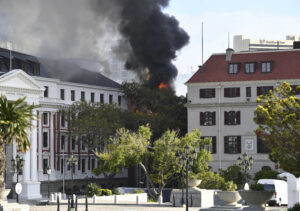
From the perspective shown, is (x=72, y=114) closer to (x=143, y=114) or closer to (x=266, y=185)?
(x=143, y=114)

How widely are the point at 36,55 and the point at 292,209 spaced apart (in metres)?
70.5

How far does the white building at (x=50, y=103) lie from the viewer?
92.4m

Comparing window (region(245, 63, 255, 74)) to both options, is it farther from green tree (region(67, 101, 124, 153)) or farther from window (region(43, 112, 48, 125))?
window (region(43, 112, 48, 125))

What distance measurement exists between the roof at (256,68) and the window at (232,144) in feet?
24.4

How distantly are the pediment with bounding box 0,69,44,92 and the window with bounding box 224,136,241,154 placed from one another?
2496 cm

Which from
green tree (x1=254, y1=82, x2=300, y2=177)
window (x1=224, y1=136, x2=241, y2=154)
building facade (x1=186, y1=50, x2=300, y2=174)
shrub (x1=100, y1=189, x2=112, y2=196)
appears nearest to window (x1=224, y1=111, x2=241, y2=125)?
building facade (x1=186, y1=50, x2=300, y2=174)

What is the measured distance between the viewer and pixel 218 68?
101250mm

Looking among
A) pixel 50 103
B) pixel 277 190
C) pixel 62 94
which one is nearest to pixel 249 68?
pixel 62 94

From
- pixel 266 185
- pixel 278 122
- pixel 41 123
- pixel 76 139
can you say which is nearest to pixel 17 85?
pixel 41 123

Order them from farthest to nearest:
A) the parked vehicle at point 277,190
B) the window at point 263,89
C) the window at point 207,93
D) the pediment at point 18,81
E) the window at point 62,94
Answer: the window at point 62,94 < the window at point 207,93 < the window at point 263,89 < the pediment at point 18,81 < the parked vehicle at point 277,190

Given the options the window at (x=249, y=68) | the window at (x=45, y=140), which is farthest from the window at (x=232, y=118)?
the window at (x=45, y=140)

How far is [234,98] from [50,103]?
24.5 meters

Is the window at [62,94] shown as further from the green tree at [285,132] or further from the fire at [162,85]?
the green tree at [285,132]

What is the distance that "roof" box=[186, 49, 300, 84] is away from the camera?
9719 cm
